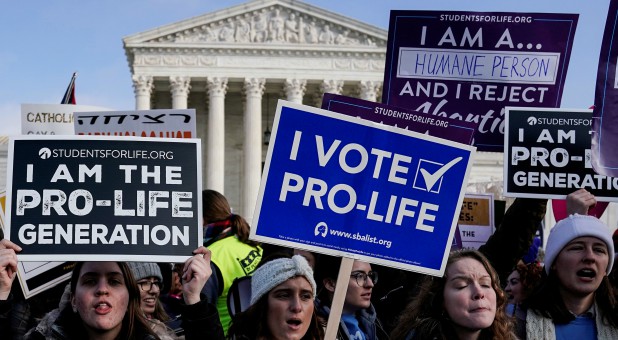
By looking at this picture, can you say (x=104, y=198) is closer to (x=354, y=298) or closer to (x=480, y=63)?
(x=354, y=298)

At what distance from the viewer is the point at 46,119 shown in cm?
1008

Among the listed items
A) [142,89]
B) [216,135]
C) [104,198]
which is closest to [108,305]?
[104,198]

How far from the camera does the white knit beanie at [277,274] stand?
418cm

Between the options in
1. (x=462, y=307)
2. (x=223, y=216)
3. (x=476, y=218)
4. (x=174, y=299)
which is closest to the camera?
(x=462, y=307)

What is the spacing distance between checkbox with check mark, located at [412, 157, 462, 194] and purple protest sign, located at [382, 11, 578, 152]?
7.99 ft

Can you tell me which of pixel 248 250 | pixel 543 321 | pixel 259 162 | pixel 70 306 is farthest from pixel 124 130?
pixel 259 162

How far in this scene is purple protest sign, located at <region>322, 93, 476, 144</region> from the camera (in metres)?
4.50

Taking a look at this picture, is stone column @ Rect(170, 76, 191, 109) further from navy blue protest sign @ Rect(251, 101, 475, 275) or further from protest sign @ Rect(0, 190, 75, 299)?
navy blue protest sign @ Rect(251, 101, 475, 275)

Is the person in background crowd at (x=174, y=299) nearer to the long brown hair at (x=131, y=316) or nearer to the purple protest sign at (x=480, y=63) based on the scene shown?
the long brown hair at (x=131, y=316)

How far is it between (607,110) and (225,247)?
286 cm

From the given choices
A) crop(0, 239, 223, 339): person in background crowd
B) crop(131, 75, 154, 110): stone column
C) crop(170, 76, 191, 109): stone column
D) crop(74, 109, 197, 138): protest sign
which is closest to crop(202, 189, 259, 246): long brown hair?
crop(74, 109, 197, 138): protest sign

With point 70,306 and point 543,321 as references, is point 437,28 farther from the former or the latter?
point 70,306

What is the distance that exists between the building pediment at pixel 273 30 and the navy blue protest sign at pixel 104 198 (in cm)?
4853

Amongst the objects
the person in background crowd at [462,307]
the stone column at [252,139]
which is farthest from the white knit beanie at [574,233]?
the stone column at [252,139]
